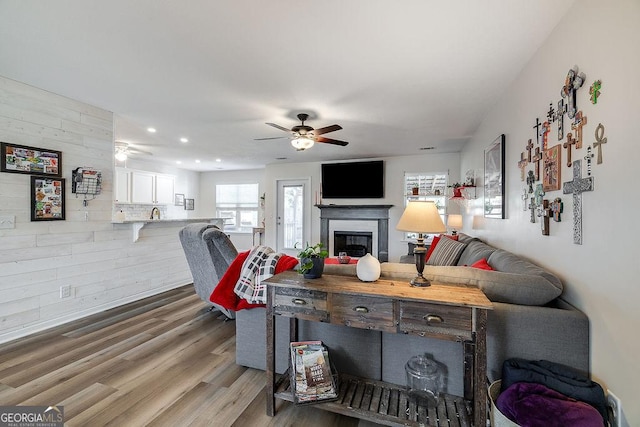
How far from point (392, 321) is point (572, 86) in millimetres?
1593

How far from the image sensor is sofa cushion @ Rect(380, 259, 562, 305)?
1.49m

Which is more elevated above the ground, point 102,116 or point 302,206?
point 102,116

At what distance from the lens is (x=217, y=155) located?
5.79 meters

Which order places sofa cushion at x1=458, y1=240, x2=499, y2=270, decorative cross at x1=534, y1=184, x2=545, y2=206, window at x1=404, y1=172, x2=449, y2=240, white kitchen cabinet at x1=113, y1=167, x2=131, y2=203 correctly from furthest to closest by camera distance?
white kitchen cabinet at x1=113, y1=167, x2=131, y2=203 → window at x1=404, y1=172, x2=449, y2=240 → sofa cushion at x1=458, y1=240, x2=499, y2=270 → decorative cross at x1=534, y1=184, x2=545, y2=206

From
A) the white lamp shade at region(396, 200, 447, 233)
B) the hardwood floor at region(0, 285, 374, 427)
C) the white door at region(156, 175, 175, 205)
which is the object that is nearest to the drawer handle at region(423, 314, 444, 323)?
the white lamp shade at region(396, 200, 447, 233)

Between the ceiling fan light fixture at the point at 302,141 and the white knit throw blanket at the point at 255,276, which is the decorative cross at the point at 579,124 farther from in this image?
the ceiling fan light fixture at the point at 302,141

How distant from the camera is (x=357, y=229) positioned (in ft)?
19.8

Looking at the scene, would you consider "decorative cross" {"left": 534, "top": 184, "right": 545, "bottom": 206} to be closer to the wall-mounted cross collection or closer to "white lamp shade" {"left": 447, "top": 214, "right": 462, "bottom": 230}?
the wall-mounted cross collection

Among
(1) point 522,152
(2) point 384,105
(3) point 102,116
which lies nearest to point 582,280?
(1) point 522,152

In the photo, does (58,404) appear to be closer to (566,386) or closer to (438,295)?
(438,295)

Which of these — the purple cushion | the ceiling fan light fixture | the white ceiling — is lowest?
the purple cushion

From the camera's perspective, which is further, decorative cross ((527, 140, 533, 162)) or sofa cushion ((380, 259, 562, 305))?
decorative cross ((527, 140, 533, 162))

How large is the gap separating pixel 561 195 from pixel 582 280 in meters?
0.49

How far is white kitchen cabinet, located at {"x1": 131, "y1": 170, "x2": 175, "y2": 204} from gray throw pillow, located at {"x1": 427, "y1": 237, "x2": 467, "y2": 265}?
6040 mm
